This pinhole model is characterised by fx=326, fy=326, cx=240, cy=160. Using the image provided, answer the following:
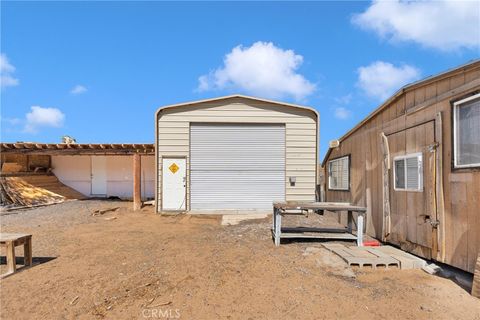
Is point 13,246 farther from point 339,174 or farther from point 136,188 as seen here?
point 339,174

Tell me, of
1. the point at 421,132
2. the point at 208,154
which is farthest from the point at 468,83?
the point at 208,154

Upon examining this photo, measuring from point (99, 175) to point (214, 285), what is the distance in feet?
48.6

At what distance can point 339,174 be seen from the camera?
10.5 m

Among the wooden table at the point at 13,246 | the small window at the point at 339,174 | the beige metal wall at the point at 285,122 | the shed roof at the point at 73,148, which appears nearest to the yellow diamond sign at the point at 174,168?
the beige metal wall at the point at 285,122

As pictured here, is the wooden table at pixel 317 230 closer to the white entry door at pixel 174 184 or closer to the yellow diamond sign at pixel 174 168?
the white entry door at pixel 174 184

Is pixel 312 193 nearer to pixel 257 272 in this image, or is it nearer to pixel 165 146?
pixel 165 146

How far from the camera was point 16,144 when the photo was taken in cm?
1378

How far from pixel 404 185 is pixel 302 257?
2.43 metres

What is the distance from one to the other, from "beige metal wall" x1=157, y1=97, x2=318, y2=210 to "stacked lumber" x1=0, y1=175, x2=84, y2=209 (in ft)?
25.6

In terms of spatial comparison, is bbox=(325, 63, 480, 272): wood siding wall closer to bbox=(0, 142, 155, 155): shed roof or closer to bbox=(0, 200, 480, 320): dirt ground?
bbox=(0, 200, 480, 320): dirt ground

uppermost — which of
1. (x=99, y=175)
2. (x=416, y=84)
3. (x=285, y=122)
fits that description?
(x=285, y=122)

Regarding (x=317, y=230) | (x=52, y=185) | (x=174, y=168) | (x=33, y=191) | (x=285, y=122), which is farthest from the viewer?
(x=52, y=185)

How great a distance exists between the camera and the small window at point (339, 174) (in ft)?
31.6

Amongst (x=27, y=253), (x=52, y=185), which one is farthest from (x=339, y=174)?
(x=52, y=185)
